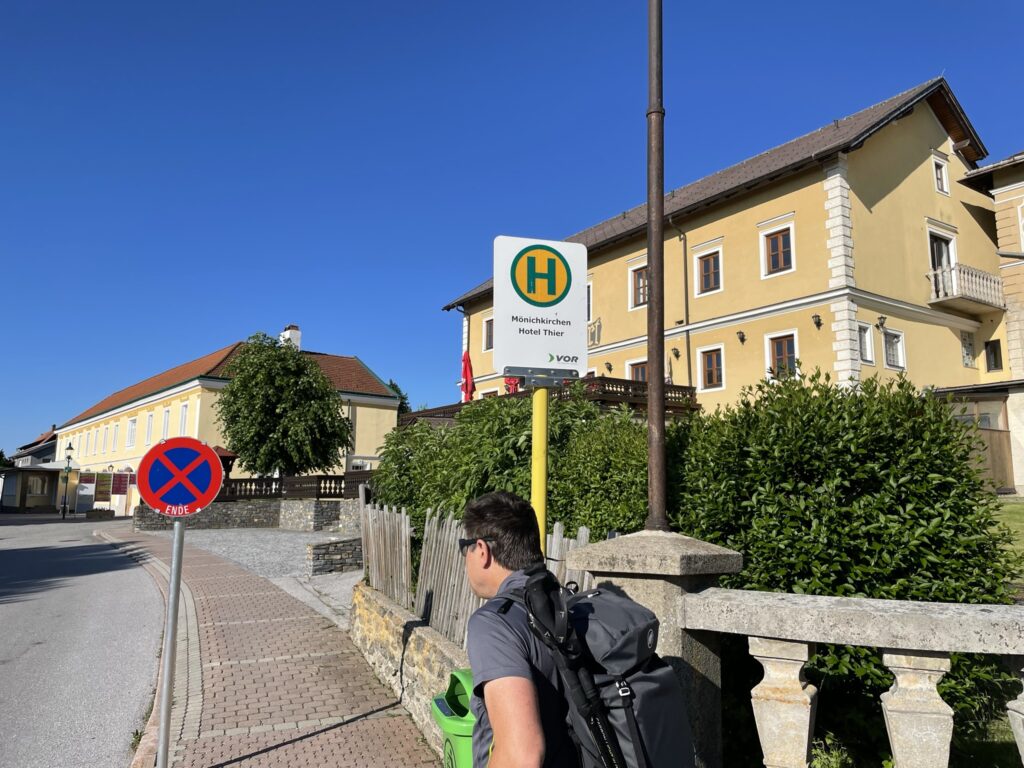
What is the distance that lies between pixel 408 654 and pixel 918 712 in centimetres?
455

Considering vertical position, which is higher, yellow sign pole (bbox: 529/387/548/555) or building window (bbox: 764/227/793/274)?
building window (bbox: 764/227/793/274)

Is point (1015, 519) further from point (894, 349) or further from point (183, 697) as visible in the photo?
point (894, 349)

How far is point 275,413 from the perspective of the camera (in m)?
34.1

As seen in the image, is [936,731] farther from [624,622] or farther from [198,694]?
[198,694]

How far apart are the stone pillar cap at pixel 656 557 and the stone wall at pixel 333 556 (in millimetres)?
12705

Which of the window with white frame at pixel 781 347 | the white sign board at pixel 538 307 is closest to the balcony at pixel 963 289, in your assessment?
the window with white frame at pixel 781 347

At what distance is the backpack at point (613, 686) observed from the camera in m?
1.91

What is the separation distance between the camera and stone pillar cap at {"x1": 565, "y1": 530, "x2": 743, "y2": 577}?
3074mm

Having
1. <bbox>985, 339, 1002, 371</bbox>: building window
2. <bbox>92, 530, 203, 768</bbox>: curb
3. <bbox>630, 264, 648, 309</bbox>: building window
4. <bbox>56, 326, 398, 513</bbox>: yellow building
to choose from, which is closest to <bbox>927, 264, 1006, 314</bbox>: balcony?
<bbox>985, 339, 1002, 371</bbox>: building window

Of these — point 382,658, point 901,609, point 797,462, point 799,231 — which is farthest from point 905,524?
point 799,231

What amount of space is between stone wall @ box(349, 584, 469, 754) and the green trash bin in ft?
7.68

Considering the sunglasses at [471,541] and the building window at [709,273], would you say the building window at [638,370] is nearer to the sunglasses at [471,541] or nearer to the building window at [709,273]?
the building window at [709,273]

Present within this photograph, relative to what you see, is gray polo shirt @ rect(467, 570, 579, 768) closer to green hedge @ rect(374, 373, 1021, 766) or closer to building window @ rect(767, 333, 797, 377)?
green hedge @ rect(374, 373, 1021, 766)

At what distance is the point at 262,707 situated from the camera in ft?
20.9
